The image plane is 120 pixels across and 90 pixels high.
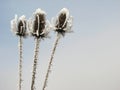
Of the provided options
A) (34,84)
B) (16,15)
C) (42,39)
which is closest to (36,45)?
(42,39)

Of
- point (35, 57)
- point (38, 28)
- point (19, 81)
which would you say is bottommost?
point (19, 81)

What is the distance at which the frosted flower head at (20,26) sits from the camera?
28.3 metres

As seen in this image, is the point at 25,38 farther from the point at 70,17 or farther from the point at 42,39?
the point at 70,17

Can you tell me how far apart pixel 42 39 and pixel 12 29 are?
3.53 m

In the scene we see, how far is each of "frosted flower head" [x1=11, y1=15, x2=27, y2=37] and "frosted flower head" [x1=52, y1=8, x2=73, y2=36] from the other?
2.58 meters

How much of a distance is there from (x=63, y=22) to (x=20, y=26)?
3681mm

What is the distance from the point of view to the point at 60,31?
26812mm

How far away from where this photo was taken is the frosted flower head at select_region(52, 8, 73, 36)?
26.4m

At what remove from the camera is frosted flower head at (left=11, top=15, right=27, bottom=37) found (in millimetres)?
28337

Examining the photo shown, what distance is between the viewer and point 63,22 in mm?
26578

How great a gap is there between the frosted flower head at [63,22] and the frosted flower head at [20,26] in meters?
2.58

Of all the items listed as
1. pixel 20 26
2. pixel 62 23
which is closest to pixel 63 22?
pixel 62 23

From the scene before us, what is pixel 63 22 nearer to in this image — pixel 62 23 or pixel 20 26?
pixel 62 23

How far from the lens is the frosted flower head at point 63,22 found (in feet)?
86.7
